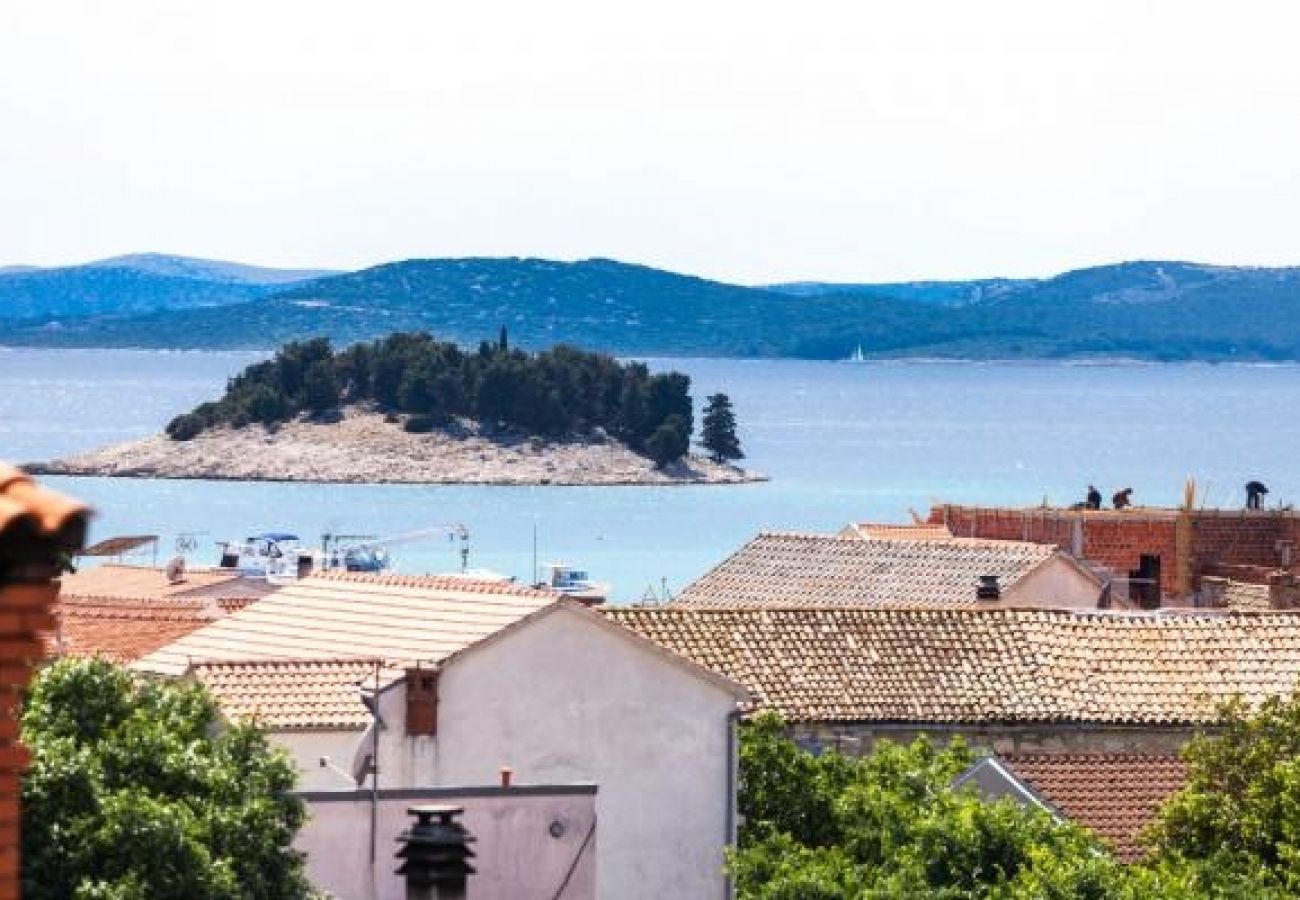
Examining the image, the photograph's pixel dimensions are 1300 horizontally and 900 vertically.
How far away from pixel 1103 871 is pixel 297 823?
511 centimetres

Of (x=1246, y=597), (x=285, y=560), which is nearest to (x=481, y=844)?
(x=1246, y=597)

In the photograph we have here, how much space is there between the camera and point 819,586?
45219 mm

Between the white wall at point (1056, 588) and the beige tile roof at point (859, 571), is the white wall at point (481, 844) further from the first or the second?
the beige tile roof at point (859, 571)

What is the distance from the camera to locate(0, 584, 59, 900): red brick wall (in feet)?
14.0

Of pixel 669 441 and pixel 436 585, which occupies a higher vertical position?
pixel 436 585

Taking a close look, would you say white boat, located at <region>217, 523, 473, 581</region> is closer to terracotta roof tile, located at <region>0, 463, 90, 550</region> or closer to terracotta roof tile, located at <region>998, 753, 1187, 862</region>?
terracotta roof tile, located at <region>998, 753, 1187, 862</region>

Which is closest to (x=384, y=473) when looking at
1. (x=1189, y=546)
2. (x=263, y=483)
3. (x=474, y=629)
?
(x=263, y=483)

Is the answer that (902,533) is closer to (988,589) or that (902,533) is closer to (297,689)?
(988,589)

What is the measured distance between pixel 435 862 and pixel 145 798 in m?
2.10

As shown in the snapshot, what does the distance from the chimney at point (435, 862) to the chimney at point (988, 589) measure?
28.1 metres

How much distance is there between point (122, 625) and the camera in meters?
33.9

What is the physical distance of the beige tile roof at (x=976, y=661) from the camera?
3212 centimetres

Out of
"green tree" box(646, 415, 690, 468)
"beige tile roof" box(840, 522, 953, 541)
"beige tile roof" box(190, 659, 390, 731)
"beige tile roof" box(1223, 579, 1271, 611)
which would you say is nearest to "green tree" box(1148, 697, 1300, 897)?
"beige tile roof" box(190, 659, 390, 731)

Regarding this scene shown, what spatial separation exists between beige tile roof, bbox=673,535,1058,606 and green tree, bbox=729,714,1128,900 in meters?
20.4
